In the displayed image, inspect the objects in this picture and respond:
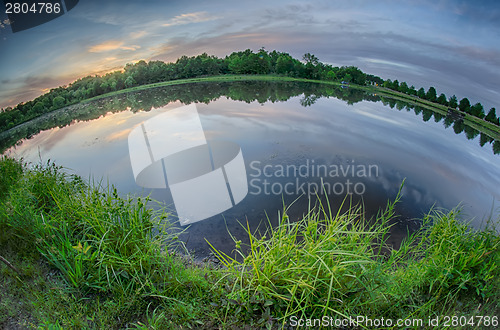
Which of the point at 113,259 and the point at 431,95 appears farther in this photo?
the point at 431,95

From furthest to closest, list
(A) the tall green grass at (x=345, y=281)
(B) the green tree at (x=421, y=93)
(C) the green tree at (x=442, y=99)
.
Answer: (B) the green tree at (x=421, y=93) < (C) the green tree at (x=442, y=99) < (A) the tall green grass at (x=345, y=281)

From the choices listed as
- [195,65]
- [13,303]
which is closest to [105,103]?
[195,65]

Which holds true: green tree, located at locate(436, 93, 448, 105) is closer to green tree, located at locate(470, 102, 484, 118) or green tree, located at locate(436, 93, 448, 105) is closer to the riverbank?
the riverbank

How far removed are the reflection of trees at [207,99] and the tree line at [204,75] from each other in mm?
501

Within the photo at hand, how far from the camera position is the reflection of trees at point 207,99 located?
1192 cm

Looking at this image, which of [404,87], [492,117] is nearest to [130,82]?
[404,87]

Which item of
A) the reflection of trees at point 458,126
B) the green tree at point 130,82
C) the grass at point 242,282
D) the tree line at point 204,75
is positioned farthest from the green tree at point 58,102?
the reflection of trees at point 458,126

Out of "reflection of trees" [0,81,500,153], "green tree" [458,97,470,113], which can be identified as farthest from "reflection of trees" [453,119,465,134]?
"green tree" [458,97,470,113]

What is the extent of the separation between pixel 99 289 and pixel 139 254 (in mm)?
412

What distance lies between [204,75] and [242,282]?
24826 mm

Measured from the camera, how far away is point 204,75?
971 inches

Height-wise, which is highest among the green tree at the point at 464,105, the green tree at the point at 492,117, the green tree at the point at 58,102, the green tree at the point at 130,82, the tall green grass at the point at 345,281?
the green tree at the point at 464,105

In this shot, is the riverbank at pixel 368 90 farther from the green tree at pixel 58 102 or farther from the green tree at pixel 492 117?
the green tree at pixel 58 102

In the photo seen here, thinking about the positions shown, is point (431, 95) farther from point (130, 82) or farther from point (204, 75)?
point (130, 82)
